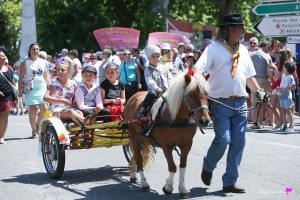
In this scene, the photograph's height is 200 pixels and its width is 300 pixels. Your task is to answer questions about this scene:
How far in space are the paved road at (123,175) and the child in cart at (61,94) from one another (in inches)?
37.3

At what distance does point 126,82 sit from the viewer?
16672 millimetres

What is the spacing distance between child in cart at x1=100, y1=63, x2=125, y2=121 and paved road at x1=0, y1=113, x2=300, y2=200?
3.02 ft

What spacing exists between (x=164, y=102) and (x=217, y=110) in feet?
2.09

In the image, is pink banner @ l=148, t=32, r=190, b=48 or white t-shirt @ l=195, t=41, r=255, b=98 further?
pink banner @ l=148, t=32, r=190, b=48

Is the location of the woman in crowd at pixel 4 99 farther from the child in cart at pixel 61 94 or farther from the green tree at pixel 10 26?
the green tree at pixel 10 26

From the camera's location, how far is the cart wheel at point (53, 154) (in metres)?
8.84

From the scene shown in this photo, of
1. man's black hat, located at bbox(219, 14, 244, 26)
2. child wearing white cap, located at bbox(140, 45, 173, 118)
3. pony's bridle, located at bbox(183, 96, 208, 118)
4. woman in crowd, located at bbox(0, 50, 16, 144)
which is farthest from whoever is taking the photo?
woman in crowd, located at bbox(0, 50, 16, 144)

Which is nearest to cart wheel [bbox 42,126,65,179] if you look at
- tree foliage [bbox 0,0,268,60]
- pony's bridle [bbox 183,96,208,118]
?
pony's bridle [bbox 183,96,208,118]

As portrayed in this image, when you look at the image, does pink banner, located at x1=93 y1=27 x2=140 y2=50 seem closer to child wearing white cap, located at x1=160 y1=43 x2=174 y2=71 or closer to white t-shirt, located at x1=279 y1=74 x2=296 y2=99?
white t-shirt, located at x1=279 y1=74 x2=296 y2=99

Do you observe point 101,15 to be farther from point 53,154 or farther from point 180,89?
point 180,89

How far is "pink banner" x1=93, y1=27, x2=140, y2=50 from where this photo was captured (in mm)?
22766

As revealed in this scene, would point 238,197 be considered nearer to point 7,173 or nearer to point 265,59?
point 7,173

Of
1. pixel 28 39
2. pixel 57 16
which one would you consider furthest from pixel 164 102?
pixel 57 16

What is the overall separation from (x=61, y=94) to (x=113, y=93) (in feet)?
3.03
